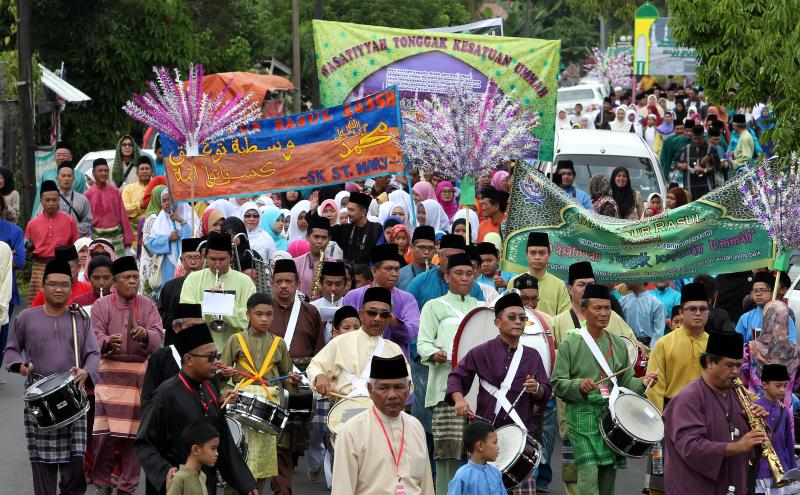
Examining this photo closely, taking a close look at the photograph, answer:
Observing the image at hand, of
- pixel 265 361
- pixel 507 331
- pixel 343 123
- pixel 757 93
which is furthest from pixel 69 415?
pixel 757 93

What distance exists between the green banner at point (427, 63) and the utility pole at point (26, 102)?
577 centimetres

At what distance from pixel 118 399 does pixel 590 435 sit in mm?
3585

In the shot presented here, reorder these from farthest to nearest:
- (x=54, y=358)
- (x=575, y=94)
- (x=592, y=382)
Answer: (x=575, y=94)
(x=54, y=358)
(x=592, y=382)

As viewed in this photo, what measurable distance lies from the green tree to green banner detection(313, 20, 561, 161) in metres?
1.76

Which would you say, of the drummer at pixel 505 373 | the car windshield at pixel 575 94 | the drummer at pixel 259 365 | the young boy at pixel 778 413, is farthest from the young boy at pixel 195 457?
the car windshield at pixel 575 94

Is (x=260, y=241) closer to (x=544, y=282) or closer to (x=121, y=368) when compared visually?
(x=544, y=282)

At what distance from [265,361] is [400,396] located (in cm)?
306

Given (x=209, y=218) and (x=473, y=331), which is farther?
(x=209, y=218)

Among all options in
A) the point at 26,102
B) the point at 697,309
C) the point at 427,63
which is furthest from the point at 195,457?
the point at 26,102

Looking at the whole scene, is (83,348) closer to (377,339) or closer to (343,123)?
(377,339)

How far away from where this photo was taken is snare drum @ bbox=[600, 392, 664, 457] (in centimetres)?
1095

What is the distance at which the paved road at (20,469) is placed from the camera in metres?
12.9

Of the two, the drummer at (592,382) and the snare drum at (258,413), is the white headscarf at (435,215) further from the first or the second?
the snare drum at (258,413)

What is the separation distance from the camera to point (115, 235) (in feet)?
63.9
